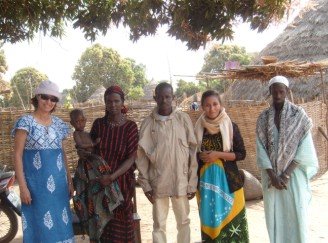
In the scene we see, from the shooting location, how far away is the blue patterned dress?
3195 mm

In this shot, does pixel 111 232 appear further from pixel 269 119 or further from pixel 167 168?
pixel 269 119

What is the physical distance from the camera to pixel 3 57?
21703 millimetres

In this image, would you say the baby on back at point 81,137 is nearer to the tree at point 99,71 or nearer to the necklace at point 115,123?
the necklace at point 115,123

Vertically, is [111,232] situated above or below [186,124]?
below

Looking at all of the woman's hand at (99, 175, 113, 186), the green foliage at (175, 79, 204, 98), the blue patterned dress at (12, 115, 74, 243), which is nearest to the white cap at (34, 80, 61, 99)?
the blue patterned dress at (12, 115, 74, 243)

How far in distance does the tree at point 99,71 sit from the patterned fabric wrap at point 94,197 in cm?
3665

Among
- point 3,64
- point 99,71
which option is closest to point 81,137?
point 3,64

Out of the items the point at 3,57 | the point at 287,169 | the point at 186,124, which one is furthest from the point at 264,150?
the point at 3,57

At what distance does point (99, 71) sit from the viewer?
132 ft

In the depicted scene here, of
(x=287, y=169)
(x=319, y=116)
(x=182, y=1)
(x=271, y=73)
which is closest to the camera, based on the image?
(x=287, y=169)

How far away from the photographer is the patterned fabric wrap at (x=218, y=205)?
3547 millimetres

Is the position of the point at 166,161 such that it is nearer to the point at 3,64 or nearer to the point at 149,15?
the point at 149,15

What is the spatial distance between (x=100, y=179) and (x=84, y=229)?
63 cm

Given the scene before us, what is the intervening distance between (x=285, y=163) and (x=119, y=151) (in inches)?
58.7
